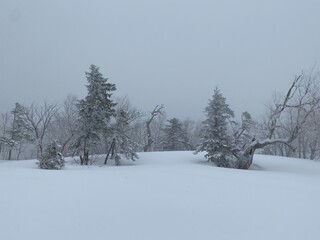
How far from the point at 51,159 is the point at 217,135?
1073 cm

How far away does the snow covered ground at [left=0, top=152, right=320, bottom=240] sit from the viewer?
4602mm

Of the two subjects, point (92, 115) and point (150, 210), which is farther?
point (92, 115)

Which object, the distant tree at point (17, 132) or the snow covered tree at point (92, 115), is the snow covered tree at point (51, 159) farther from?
the distant tree at point (17, 132)

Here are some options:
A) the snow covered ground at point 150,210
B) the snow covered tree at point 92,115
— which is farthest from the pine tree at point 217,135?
the snow covered ground at point 150,210

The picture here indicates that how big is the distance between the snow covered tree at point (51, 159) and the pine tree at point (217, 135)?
9137 mm

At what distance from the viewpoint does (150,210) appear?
18.1ft

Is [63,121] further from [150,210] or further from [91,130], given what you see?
[150,210]

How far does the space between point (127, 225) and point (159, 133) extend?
37.4 meters

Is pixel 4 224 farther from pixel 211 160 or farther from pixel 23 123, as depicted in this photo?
pixel 23 123

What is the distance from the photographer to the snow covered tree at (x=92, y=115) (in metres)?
18.0

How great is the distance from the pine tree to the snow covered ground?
10.2m

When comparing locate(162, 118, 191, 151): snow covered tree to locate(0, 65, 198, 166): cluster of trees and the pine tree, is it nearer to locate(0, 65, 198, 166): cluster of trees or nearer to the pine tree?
locate(0, 65, 198, 166): cluster of trees

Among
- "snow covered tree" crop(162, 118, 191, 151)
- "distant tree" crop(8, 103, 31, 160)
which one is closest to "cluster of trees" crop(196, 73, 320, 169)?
"snow covered tree" crop(162, 118, 191, 151)

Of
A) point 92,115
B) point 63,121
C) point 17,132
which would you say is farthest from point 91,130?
point 17,132
